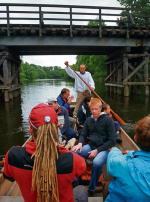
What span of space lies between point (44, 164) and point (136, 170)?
66 cm

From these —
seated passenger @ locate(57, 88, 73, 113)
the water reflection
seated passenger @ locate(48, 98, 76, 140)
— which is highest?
seated passenger @ locate(57, 88, 73, 113)

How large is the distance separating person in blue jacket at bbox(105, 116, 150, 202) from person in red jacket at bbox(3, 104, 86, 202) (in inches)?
10.7

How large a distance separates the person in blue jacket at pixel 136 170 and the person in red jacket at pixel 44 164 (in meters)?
0.27

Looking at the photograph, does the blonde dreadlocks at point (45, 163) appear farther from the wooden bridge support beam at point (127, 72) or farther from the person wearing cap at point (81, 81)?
the wooden bridge support beam at point (127, 72)

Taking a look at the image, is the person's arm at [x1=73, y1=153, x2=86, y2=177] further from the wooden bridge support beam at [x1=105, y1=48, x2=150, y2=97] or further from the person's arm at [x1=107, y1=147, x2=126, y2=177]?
the wooden bridge support beam at [x1=105, y1=48, x2=150, y2=97]

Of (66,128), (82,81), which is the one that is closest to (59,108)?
(66,128)

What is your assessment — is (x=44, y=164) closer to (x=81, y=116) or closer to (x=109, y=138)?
(x=109, y=138)

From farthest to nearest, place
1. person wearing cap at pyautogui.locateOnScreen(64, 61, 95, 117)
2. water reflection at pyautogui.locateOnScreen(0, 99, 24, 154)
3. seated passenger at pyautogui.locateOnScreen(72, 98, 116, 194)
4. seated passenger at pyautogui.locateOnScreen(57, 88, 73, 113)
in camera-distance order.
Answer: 1. water reflection at pyautogui.locateOnScreen(0, 99, 24, 154)
2. person wearing cap at pyautogui.locateOnScreen(64, 61, 95, 117)
3. seated passenger at pyautogui.locateOnScreen(57, 88, 73, 113)
4. seated passenger at pyautogui.locateOnScreen(72, 98, 116, 194)

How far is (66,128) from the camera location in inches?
254

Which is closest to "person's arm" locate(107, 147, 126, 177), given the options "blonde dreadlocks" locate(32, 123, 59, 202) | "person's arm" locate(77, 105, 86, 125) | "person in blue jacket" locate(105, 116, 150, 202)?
"person in blue jacket" locate(105, 116, 150, 202)

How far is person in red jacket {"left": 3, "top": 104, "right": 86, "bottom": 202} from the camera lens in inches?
87.4

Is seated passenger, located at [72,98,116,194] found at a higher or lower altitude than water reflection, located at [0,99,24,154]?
higher

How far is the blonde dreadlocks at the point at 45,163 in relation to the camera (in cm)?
221

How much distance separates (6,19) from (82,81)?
969 centimetres
